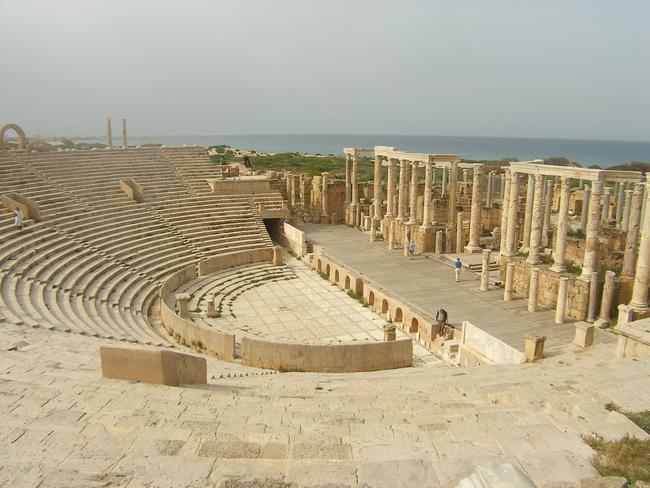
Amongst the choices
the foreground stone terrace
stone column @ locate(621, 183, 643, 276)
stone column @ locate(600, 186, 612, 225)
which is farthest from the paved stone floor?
stone column @ locate(600, 186, 612, 225)

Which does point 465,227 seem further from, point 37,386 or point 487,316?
point 37,386

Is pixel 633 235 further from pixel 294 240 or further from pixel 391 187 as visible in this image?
pixel 294 240

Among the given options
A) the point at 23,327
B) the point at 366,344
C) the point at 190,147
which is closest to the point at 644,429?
the point at 366,344

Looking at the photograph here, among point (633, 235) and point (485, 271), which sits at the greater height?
point (633, 235)

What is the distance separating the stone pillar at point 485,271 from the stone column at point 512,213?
1883 millimetres

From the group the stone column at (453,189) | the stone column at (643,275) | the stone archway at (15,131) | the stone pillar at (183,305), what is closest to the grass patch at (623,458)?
the stone column at (643,275)

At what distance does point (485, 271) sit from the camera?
717 inches

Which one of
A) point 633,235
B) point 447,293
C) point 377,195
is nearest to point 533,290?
point 447,293

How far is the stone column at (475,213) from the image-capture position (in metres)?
23.0

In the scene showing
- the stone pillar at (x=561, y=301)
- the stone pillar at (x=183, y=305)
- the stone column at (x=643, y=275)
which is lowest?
the stone pillar at (x=183, y=305)

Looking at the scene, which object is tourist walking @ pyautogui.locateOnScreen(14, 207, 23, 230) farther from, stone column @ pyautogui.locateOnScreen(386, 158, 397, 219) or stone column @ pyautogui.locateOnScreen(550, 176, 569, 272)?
stone column @ pyautogui.locateOnScreen(550, 176, 569, 272)

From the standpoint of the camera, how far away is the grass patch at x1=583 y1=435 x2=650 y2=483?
500cm

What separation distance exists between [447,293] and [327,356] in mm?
7036

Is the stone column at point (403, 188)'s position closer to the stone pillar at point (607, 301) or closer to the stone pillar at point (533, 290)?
the stone pillar at point (533, 290)
